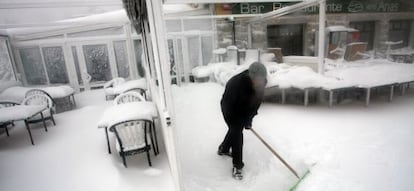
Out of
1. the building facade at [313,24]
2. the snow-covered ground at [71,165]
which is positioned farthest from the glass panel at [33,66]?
the building facade at [313,24]

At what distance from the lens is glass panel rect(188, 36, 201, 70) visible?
6445 mm

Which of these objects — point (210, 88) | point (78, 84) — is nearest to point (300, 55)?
point (210, 88)

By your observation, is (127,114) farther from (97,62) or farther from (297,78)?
(97,62)

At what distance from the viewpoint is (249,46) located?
4.02 meters

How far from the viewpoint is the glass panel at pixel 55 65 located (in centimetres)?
684

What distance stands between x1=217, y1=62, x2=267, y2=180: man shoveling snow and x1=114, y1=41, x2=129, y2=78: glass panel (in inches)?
231

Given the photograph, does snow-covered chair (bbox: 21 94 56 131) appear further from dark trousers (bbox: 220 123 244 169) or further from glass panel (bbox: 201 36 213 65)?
dark trousers (bbox: 220 123 244 169)

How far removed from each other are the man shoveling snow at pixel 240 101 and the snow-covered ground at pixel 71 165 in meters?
0.81

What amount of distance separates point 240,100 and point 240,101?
0.01 metres

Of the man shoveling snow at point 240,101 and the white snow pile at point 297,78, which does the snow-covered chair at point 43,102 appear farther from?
the white snow pile at point 297,78

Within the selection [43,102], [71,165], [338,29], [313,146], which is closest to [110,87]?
[43,102]

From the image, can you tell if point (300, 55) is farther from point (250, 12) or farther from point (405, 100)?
point (405, 100)

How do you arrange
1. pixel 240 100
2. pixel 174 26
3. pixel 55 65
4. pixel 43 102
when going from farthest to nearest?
pixel 55 65, pixel 174 26, pixel 43 102, pixel 240 100

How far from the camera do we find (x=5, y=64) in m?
6.13
